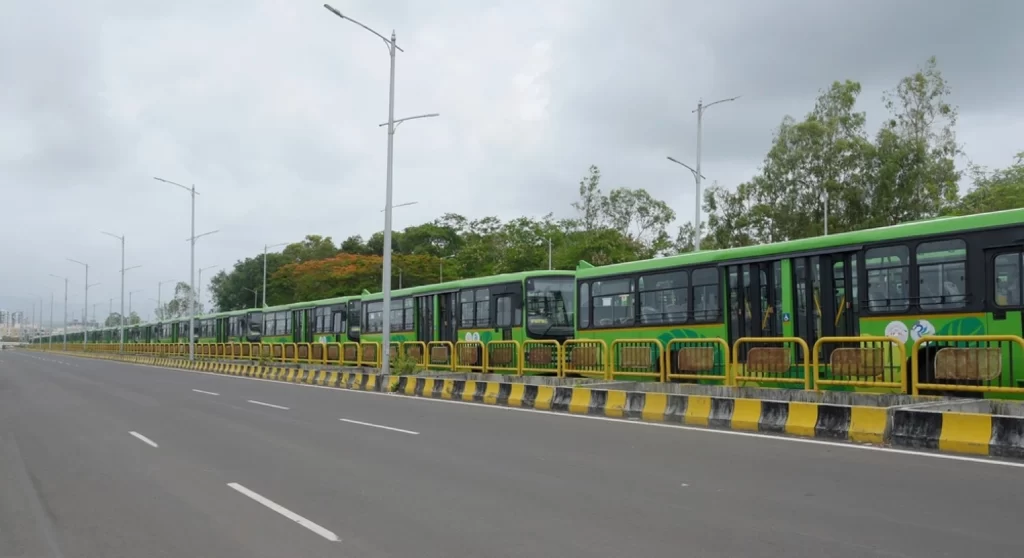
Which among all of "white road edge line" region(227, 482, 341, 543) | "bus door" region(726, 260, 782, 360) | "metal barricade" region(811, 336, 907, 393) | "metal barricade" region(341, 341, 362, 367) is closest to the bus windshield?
"bus door" region(726, 260, 782, 360)

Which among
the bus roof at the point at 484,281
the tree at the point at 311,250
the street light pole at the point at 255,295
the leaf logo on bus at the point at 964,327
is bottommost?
the leaf logo on bus at the point at 964,327

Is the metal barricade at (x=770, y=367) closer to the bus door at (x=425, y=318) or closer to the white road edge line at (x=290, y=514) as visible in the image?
the white road edge line at (x=290, y=514)

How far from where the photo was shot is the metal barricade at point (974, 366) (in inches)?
431

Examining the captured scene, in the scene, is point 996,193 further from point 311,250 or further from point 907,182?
point 311,250

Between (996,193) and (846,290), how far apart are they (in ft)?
105

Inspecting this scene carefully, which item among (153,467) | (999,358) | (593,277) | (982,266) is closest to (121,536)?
(153,467)

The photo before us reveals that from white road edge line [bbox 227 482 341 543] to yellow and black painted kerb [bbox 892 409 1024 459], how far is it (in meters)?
7.21

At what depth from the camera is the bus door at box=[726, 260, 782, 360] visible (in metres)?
17.0

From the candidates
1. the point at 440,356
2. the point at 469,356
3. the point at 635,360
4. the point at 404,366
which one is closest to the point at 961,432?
the point at 635,360

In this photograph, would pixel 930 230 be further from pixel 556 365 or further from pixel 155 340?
pixel 155 340

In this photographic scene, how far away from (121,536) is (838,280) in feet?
42.9

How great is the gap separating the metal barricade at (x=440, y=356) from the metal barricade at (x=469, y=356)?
0.76 ft

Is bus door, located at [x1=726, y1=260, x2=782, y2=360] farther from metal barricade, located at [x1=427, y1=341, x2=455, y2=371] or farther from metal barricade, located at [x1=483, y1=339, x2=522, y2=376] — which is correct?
metal barricade, located at [x1=427, y1=341, x2=455, y2=371]

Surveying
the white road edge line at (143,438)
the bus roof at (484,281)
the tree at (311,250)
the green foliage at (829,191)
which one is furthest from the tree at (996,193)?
the tree at (311,250)
